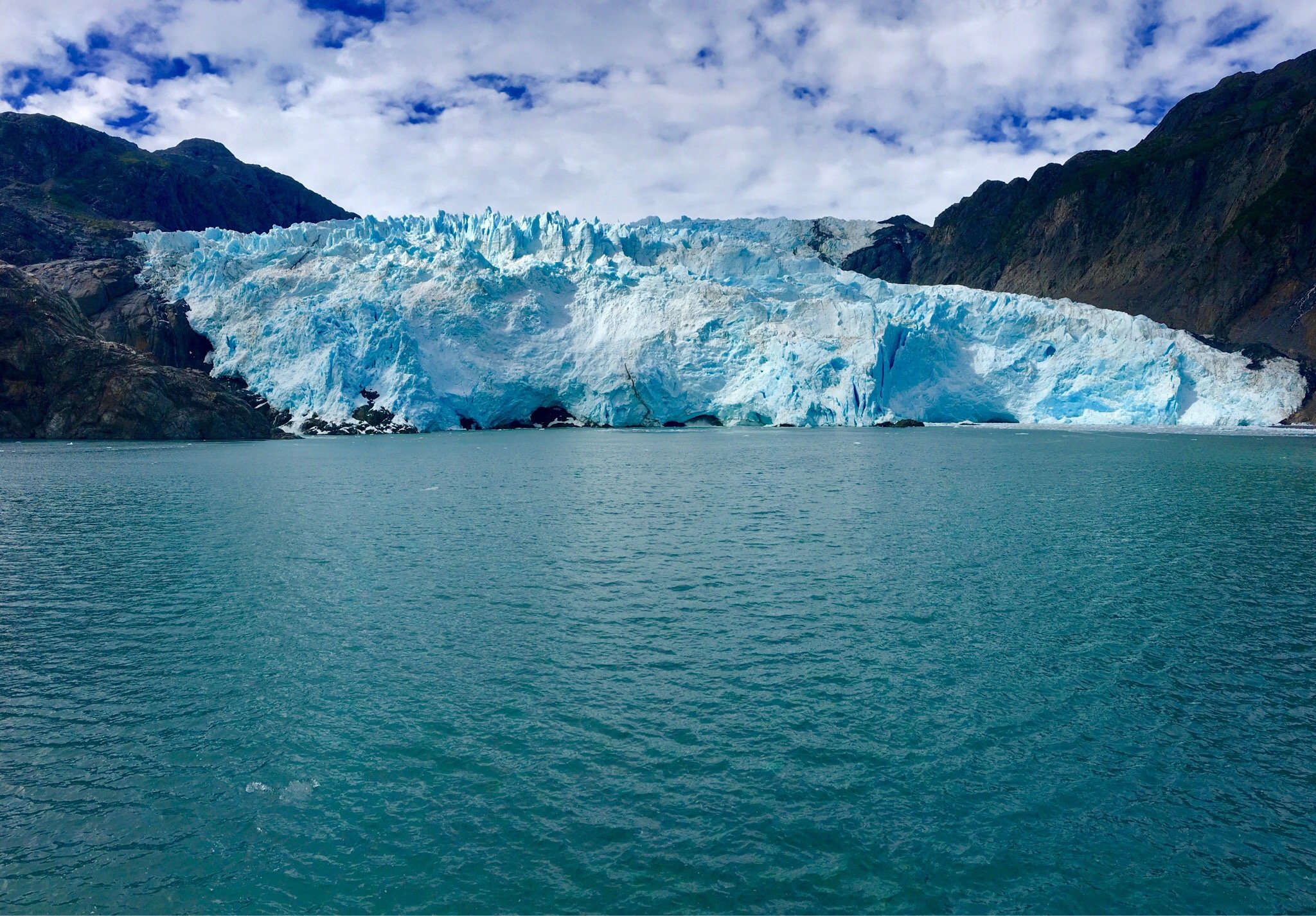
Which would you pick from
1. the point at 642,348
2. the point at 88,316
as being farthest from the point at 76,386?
the point at 642,348

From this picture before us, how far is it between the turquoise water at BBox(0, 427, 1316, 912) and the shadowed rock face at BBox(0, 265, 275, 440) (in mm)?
34307

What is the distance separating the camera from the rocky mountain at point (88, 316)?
4728cm

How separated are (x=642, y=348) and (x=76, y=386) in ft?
115

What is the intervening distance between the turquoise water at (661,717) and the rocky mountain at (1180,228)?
59917 millimetres

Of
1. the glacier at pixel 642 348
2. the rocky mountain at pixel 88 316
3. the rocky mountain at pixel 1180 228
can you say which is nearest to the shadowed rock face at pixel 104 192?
the rocky mountain at pixel 88 316

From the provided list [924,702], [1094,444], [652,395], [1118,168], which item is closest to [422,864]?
[924,702]

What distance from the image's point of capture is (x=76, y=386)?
157 ft

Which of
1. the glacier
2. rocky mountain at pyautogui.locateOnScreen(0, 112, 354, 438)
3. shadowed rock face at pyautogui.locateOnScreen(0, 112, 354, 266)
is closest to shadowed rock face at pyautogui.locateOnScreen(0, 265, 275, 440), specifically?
rocky mountain at pyautogui.locateOnScreen(0, 112, 354, 438)

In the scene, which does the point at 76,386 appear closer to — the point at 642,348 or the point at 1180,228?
the point at 642,348

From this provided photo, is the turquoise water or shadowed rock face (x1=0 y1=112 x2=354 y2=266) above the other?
shadowed rock face (x1=0 y1=112 x2=354 y2=266)

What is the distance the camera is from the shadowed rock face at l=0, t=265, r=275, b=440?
1833 inches

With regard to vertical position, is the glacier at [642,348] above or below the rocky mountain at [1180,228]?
below

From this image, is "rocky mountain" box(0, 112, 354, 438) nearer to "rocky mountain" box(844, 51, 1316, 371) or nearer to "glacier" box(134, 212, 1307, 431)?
"glacier" box(134, 212, 1307, 431)

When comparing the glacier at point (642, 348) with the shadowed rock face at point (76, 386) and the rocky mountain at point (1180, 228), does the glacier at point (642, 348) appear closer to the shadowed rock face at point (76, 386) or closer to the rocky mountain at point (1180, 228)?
the shadowed rock face at point (76, 386)
